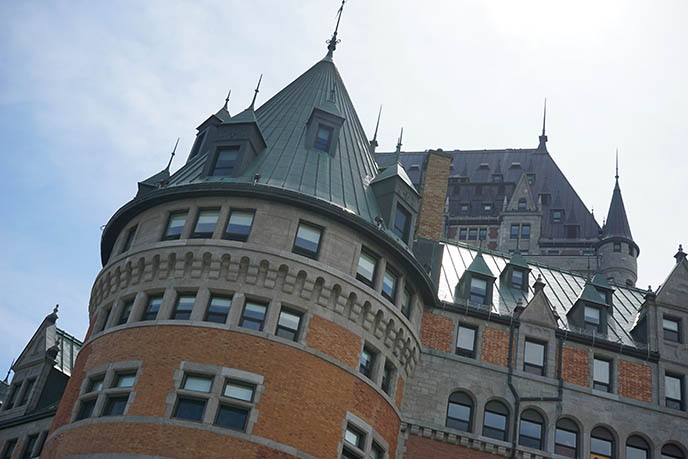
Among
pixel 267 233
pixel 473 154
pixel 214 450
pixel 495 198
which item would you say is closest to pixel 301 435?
pixel 214 450

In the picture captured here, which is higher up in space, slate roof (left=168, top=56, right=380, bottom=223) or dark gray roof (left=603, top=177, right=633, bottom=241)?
dark gray roof (left=603, top=177, right=633, bottom=241)

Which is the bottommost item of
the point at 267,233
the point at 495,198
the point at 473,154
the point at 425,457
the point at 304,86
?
the point at 425,457

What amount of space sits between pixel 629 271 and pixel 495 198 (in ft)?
57.9

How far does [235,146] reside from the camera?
3266cm

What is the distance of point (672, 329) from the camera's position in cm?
3628

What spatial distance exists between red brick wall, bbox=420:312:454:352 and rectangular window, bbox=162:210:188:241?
9875 mm

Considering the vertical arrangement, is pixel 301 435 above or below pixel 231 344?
below

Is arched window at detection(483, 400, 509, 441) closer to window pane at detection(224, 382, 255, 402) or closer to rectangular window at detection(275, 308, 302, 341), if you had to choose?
rectangular window at detection(275, 308, 302, 341)

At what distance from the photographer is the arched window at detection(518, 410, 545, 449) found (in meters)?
32.2

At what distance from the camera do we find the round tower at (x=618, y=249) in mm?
76312

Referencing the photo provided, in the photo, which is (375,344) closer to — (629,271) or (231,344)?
(231,344)

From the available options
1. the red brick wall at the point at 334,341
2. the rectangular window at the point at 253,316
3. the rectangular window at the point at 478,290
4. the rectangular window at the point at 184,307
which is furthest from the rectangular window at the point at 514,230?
the rectangular window at the point at 184,307

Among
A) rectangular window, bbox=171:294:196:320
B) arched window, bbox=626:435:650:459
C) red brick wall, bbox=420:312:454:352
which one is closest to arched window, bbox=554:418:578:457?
arched window, bbox=626:435:650:459

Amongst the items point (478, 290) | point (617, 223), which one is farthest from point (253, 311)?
point (617, 223)
